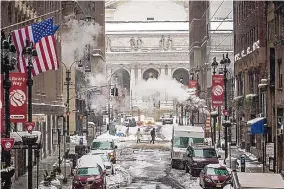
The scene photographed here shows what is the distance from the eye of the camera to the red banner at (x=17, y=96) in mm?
25656

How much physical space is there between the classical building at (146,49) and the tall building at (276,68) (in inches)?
4744

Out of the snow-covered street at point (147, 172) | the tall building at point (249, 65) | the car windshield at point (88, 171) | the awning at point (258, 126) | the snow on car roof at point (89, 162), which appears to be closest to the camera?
the car windshield at point (88, 171)

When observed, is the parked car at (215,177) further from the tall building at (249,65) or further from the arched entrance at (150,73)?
the arched entrance at (150,73)

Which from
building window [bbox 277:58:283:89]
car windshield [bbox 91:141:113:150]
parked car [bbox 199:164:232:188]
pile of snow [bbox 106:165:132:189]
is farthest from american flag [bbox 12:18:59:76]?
car windshield [bbox 91:141:113:150]

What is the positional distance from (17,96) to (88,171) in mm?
6638

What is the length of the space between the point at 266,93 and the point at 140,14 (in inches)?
5568

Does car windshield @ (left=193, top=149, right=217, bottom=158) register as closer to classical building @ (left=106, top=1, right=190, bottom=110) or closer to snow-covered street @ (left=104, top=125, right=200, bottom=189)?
snow-covered street @ (left=104, top=125, right=200, bottom=189)

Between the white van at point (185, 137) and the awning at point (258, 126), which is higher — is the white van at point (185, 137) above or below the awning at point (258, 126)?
below

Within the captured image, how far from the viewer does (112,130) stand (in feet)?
263

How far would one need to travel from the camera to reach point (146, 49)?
16925cm

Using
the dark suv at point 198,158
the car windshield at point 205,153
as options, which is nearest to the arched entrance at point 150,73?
the dark suv at point 198,158

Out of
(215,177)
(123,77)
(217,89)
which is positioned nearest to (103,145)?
(217,89)

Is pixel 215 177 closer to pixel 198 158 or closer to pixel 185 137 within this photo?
pixel 198 158

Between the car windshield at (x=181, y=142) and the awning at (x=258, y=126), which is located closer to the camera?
the awning at (x=258, y=126)
